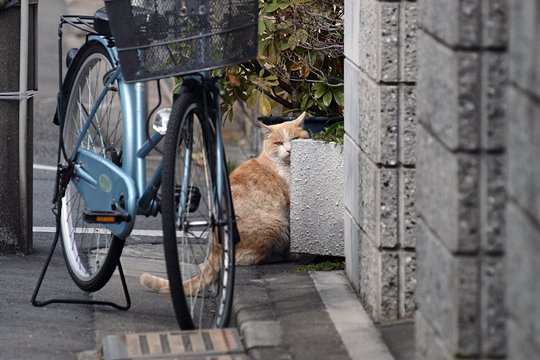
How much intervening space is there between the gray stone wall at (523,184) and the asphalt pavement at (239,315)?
1377 mm

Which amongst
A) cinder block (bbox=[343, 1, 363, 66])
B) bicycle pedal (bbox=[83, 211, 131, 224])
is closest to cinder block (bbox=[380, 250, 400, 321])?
cinder block (bbox=[343, 1, 363, 66])

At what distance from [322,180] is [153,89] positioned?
8825 millimetres

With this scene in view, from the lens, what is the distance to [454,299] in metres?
3.28

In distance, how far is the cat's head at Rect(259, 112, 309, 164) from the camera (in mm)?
6457

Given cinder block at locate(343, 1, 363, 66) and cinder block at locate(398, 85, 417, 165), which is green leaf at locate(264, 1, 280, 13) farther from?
cinder block at locate(398, 85, 417, 165)

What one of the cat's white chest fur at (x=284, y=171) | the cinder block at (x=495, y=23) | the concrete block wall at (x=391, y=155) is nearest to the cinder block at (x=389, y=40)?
the concrete block wall at (x=391, y=155)

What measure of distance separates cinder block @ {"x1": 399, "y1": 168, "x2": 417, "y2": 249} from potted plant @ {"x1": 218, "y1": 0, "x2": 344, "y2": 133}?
6.49 ft

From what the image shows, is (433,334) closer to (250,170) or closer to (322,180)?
(322,180)

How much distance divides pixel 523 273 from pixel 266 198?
3666 millimetres

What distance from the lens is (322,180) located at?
19.9ft

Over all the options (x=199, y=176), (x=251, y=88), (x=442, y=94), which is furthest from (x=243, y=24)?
(x=251, y=88)

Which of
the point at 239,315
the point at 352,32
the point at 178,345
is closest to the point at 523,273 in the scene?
the point at 178,345

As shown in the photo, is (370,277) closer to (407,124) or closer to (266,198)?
(407,124)

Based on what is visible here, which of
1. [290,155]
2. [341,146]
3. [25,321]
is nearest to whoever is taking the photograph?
[25,321]
